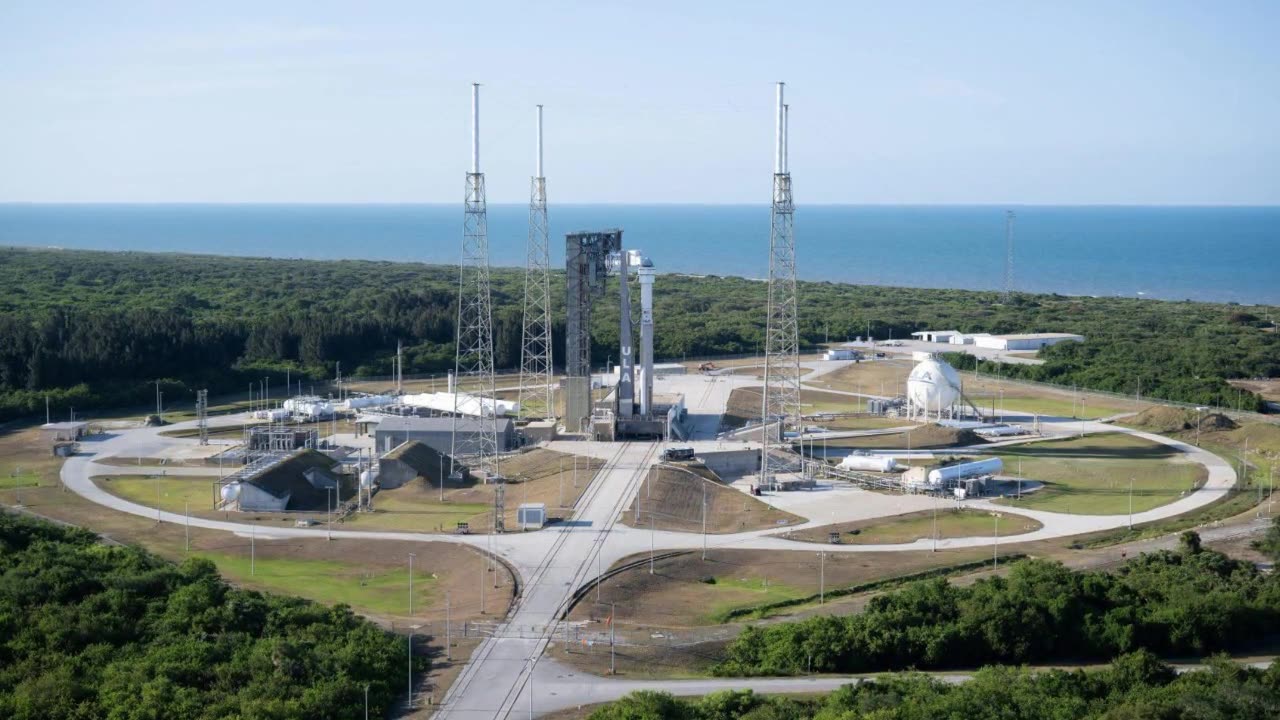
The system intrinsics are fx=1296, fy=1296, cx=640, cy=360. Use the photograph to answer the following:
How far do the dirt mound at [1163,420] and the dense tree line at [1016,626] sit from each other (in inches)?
1370

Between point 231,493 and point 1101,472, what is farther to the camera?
point 1101,472

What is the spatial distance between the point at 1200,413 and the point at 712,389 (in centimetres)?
3016

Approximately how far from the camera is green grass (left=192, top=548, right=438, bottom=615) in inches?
1740

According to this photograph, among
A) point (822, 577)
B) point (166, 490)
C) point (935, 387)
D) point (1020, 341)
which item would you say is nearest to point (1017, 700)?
point (822, 577)

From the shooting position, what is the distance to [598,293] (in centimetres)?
7144

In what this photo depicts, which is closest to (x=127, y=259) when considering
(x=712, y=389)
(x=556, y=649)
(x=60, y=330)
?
(x=60, y=330)

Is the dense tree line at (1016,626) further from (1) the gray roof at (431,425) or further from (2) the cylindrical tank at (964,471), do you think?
(1) the gray roof at (431,425)

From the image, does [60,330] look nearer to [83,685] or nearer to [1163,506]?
[83,685]

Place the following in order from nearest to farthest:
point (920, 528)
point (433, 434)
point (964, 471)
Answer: point (920, 528) < point (964, 471) < point (433, 434)

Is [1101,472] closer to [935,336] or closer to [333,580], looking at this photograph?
[333,580]

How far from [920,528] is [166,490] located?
34394 mm

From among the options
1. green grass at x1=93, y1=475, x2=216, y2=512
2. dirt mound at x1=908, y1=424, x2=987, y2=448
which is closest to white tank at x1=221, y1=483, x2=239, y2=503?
green grass at x1=93, y1=475, x2=216, y2=512

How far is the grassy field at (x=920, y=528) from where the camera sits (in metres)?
53.1

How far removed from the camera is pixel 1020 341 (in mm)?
109938
